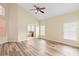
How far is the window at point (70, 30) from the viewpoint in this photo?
4.11 metres

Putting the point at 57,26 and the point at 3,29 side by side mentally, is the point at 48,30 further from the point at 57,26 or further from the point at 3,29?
the point at 3,29

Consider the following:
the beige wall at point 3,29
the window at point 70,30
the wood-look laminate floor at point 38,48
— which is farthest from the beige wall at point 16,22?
the window at point 70,30

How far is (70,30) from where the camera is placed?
161 inches

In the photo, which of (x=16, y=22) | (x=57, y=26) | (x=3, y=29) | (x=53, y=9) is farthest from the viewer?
(x=16, y=22)

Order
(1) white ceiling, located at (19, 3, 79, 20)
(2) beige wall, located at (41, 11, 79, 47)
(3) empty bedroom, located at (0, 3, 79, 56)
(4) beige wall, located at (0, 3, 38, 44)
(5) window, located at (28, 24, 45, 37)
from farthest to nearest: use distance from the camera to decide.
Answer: (4) beige wall, located at (0, 3, 38, 44), (5) window, located at (28, 24, 45, 37), (2) beige wall, located at (41, 11, 79, 47), (3) empty bedroom, located at (0, 3, 79, 56), (1) white ceiling, located at (19, 3, 79, 20)

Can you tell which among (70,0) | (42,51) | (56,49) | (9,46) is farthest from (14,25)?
(70,0)

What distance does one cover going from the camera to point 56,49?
4.13m

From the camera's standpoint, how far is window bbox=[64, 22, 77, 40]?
13.5ft

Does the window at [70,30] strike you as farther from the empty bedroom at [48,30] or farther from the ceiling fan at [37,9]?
the ceiling fan at [37,9]

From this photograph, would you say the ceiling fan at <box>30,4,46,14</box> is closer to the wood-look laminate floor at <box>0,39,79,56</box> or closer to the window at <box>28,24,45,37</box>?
the window at <box>28,24,45,37</box>

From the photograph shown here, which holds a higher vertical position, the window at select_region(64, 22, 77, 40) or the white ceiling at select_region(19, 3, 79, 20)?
the white ceiling at select_region(19, 3, 79, 20)

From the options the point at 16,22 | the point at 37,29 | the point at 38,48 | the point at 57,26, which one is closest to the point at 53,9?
the point at 57,26

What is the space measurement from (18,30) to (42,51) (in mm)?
1650

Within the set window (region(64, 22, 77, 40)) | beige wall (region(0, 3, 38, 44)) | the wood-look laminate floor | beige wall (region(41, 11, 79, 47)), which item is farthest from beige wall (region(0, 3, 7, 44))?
window (region(64, 22, 77, 40))
